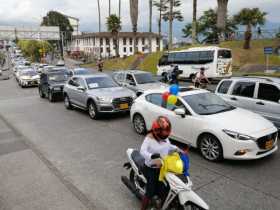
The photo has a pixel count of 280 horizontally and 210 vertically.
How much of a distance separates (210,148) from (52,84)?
12220 mm

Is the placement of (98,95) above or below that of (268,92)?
below

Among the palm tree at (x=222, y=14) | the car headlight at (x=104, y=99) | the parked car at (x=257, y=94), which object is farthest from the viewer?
the palm tree at (x=222, y=14)

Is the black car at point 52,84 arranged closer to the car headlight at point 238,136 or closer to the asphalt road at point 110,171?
the asphalt road at point 110,171

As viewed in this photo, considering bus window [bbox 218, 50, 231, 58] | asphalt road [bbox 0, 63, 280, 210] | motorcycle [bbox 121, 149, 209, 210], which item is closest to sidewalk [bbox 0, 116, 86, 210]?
asphalt road [bbox 0, 63, 280, 210]

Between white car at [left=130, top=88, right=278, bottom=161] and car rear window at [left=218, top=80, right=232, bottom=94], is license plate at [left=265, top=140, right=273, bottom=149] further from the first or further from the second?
car rear window at [left=218, top=80, right=232, bottom=94]

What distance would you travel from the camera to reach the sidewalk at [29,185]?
452 centimetres

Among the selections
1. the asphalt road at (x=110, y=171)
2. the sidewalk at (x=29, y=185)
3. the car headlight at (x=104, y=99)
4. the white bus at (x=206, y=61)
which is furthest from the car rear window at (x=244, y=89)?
the white bus at (x=206, y=61)

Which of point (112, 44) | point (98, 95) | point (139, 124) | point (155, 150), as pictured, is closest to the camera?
point (155, 150)

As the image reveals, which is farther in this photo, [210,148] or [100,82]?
[100,82]

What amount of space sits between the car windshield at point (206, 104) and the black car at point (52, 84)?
10.4 metres

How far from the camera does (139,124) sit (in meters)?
8.23

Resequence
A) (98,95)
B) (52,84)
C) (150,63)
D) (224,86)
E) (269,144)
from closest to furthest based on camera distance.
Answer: (269,144) < (224,86) < (98,95) < (52,84) < (150,63)

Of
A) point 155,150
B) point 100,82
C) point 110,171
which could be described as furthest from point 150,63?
point 155,150

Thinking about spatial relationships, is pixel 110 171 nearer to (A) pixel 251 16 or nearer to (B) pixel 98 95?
(B) pixel 98 95
